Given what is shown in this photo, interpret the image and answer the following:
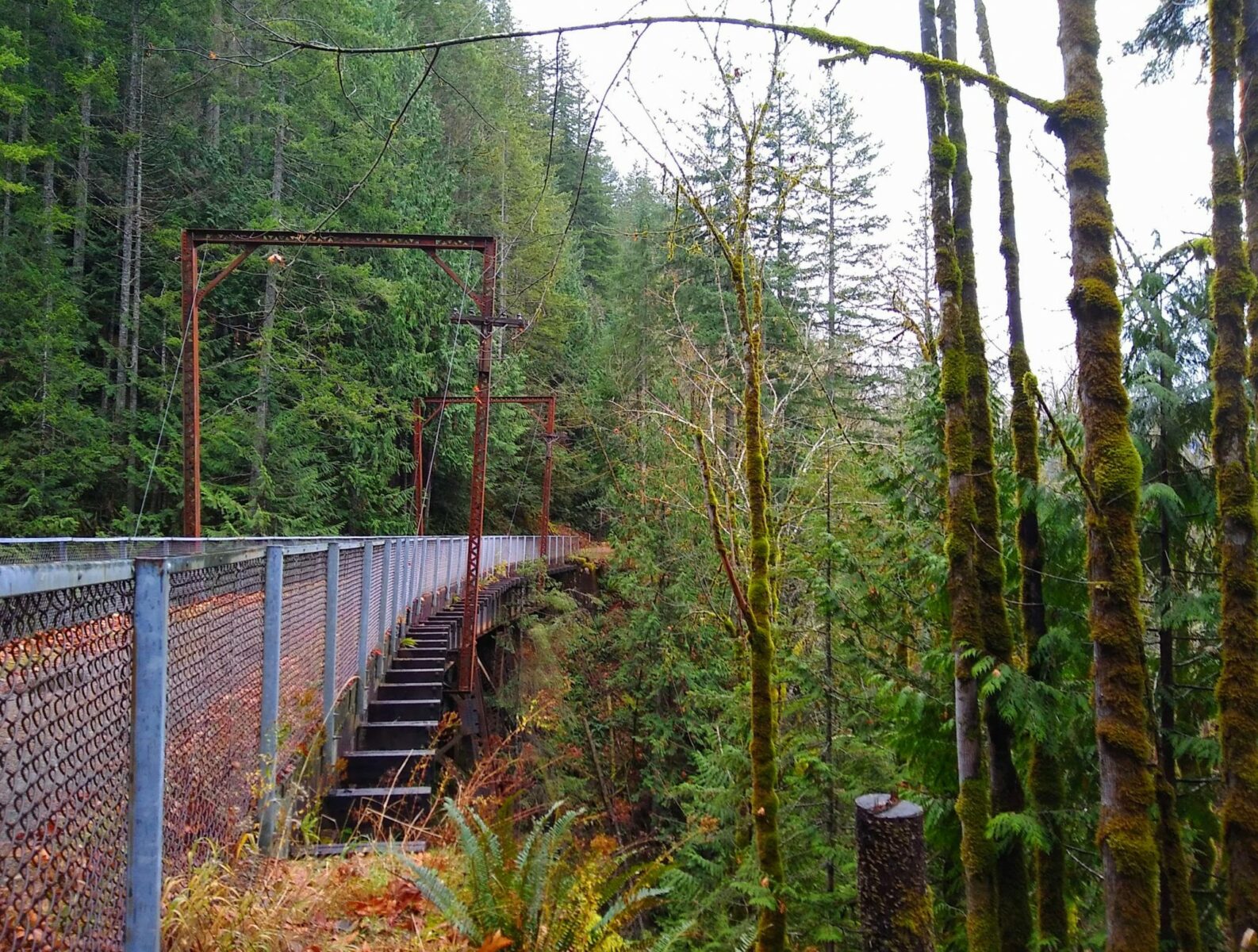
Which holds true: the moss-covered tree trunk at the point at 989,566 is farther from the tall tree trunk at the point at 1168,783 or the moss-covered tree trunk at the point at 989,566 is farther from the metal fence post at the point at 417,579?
the metal fence post at the point at 417,579

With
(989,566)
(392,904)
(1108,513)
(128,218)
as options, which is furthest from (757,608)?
(128,218)

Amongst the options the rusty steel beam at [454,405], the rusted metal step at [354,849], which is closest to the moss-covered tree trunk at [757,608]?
the rusted metal step at [354,849]

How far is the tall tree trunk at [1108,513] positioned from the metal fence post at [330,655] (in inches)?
200

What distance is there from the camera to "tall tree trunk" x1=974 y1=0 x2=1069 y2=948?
458cm

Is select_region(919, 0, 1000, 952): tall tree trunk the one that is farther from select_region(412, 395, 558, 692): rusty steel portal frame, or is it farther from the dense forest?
select_region(412, 395, 558, 692): rusty steel portal frame

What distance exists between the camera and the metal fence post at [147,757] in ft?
7.73

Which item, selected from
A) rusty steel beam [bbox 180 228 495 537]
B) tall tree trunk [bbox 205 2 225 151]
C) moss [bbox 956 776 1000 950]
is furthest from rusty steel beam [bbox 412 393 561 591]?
moss [bbox 956 776 1000 950]

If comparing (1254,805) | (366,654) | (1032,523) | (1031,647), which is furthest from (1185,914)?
(366,654)

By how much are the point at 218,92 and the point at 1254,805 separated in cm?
2545

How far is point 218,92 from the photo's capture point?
70.7 ft

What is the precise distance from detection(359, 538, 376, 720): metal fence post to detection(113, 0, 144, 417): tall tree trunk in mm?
16155

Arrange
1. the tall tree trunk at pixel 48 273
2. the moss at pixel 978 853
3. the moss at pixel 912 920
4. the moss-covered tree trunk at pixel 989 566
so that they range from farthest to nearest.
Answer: the tall tree trunk at pixel 48 273 < the moss-covered tree trunk at pixel 989 566 < the moss at pixel 978 853 < the moss at pixel 912 920

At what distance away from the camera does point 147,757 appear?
2400 mm

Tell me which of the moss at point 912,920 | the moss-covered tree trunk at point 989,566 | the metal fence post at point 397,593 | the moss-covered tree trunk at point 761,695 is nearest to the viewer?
the moss at point 912,920
